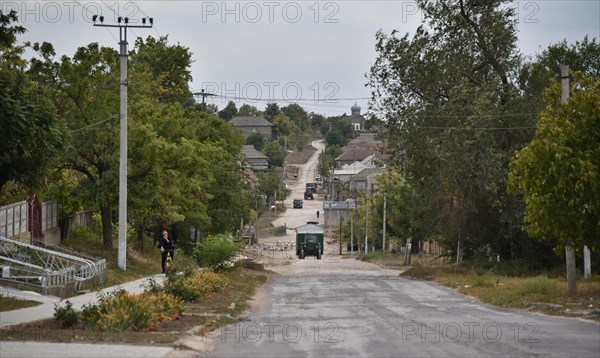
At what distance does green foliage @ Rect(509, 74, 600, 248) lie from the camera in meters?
22.8

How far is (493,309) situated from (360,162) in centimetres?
14780

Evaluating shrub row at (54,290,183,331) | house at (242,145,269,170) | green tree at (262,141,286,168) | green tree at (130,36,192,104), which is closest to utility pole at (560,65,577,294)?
shrub row at (54,290,183,331)

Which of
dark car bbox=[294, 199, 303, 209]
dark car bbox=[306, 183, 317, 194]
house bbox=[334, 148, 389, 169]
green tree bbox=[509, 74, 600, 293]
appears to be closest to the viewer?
green tree bbox=[509, 74, 600, 293]

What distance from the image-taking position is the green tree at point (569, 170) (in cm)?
2275

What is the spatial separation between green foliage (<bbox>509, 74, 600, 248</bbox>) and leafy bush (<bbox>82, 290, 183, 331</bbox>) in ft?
35.1

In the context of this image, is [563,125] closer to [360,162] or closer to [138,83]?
[138,83]

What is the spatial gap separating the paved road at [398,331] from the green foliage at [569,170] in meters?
2.94

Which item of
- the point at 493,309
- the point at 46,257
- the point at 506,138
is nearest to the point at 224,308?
the point at 493,309

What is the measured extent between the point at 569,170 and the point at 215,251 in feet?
55.6

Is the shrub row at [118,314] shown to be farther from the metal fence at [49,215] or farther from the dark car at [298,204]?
the dark car at [298,204]

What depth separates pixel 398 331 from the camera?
1764cm

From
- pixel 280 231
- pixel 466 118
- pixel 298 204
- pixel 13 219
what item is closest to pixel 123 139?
pixel 13 219

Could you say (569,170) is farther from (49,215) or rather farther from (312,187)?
(312,187)

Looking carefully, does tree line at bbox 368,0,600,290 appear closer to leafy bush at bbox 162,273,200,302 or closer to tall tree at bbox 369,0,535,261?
tall tree at bbox 369,0,535,261
